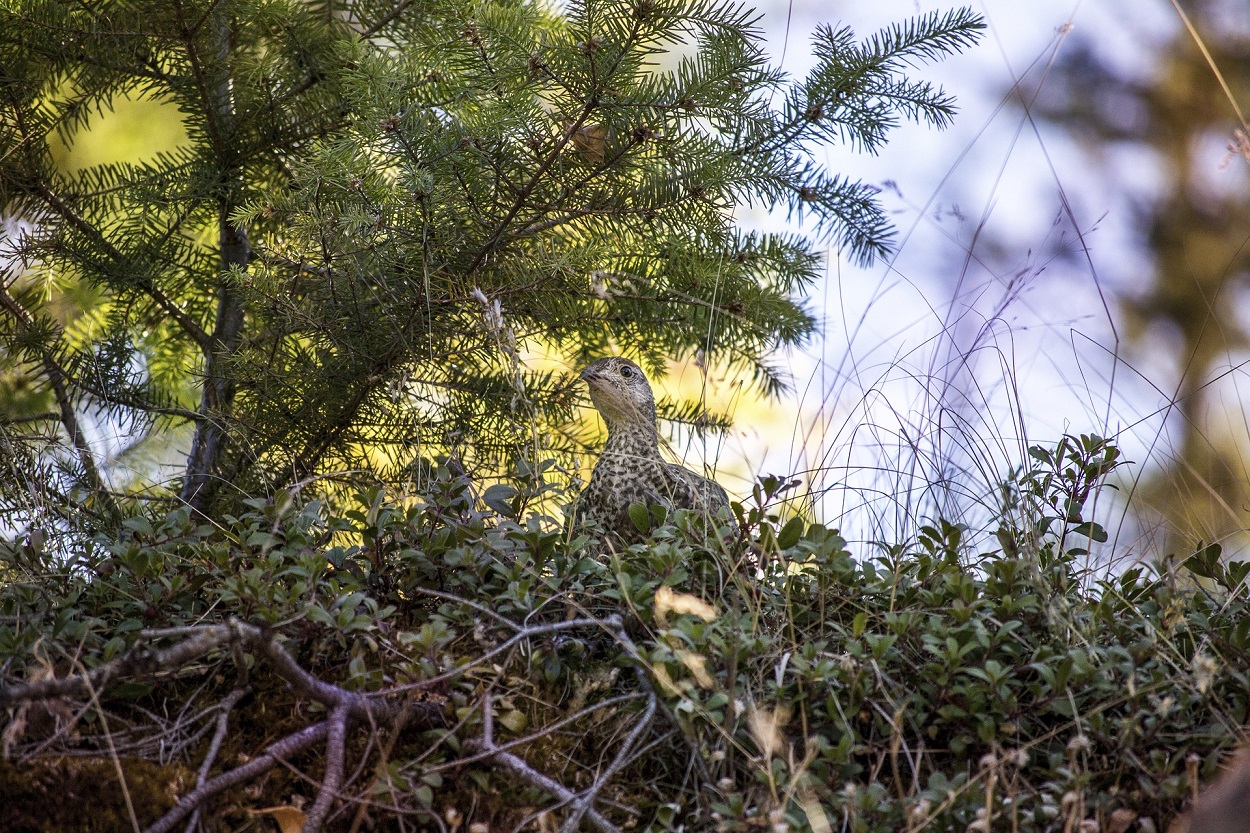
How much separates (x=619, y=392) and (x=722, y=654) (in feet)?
5.77

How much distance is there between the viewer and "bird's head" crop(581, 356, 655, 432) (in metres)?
4.15

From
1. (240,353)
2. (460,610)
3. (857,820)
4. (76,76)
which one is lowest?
(857,820)

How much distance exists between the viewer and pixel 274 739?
2.62 meters

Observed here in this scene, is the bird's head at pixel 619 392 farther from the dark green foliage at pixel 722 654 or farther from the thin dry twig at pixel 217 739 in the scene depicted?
the thin dry twig at pixel 217 739

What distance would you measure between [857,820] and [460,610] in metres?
1.22

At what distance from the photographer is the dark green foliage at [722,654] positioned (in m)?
2.40

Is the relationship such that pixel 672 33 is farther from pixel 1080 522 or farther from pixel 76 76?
pixel 76 76

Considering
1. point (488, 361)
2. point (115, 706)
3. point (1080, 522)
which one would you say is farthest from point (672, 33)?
point (115, 706)

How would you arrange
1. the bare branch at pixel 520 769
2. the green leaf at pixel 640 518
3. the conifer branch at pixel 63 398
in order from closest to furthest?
the bare branch at pixel 520 769, the green leaf at pixel 640 518, the conifer branch at pixel 63 398

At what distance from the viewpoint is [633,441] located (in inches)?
169

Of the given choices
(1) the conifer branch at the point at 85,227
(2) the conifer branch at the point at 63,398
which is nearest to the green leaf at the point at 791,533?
(2) the conifer branch at the point at 63,398

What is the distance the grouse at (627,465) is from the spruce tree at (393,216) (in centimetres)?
18

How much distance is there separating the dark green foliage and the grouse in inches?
30.3

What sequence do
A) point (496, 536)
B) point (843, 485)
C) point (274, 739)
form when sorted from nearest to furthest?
point (274, 739)
point (496, 536)
point (843, 485)
